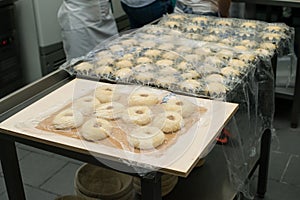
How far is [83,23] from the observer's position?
2.68 meters

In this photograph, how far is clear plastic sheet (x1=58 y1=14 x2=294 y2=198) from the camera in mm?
1472

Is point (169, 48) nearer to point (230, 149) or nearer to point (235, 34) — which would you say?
point (235, 34)

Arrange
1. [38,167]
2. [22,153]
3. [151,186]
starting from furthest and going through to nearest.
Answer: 1. [22,153]
2. [38,167]
3. [151,186]

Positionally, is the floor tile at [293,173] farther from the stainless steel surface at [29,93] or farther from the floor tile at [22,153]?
the floor tile at [22,153]

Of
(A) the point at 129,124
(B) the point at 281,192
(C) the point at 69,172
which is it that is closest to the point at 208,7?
(B) the point at 281,192

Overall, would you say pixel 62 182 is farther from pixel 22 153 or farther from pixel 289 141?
pixel 289 141

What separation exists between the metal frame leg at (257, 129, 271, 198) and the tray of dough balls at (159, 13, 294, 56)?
15.3 inches

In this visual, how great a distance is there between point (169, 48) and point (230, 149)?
50 cm

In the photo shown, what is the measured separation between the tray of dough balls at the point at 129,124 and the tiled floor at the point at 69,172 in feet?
2.92

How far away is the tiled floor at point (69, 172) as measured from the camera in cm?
205

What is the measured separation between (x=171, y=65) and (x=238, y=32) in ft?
1.63

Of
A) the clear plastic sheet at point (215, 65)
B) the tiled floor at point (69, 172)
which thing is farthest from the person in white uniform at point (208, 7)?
the tiled floor at point (69, 172)

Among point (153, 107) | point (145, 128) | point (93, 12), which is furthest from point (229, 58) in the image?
point (93, 12)

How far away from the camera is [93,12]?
267cm
